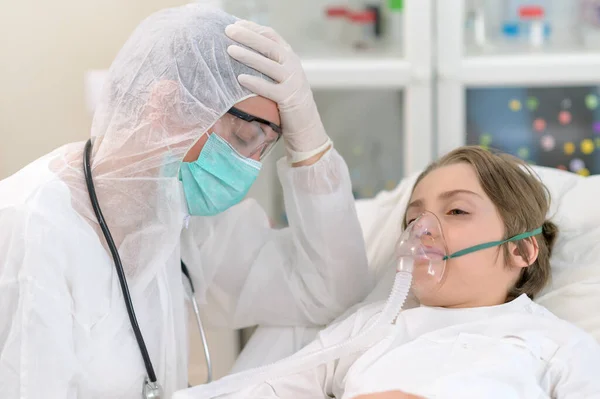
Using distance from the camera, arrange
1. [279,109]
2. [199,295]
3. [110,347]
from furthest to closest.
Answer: [199,295], [279,109], [110,347]

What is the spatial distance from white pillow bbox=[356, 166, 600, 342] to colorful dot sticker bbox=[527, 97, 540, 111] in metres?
0.83

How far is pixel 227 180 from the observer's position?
1626 mm

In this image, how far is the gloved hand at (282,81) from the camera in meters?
1.56

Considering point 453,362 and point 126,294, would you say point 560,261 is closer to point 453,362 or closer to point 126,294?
point 453,362

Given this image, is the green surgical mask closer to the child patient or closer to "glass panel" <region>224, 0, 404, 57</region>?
the child patient

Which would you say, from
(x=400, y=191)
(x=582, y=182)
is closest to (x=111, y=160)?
(x=400, y=191)

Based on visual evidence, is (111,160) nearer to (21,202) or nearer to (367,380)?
(21,202)

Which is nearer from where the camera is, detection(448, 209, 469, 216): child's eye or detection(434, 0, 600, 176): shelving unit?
detection(448, 209, 469, 216): child's eye

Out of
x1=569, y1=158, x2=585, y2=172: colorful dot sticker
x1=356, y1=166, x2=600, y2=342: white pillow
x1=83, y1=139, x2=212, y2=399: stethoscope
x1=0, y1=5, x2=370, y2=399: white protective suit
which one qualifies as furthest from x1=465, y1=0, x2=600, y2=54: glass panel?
x1=83, y1=139, x2=212, y2=399: stethoscope

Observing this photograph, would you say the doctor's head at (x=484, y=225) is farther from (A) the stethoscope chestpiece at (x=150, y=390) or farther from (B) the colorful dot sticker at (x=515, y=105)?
(B) the colorful dot sticker at (x=515, y=105)

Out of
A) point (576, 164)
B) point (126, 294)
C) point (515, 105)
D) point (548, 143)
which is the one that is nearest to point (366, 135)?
point (515, 105)

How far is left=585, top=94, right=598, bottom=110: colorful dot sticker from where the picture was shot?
2738mm

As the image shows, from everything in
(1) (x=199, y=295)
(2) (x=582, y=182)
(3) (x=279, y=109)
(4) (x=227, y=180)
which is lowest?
(1) (x=199, y=295)

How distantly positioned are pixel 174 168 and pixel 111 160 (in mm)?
133
